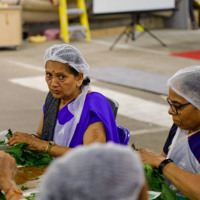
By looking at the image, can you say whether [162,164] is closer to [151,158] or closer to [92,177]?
[151,158]

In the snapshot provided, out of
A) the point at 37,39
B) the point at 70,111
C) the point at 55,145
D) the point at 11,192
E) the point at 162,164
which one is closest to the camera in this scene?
the point at 11,192

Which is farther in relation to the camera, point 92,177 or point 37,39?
point 37,39

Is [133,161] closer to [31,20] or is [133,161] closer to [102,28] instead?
[31,20]

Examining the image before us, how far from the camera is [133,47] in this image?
45.7 ft

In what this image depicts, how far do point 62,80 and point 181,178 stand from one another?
1.15m

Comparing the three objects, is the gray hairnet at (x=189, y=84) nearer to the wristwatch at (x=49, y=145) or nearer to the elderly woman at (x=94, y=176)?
the wristwatch at (x=49, y=145)

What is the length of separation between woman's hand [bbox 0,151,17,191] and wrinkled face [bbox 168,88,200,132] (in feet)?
3.38

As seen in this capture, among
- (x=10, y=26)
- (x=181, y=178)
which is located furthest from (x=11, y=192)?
(x=10, y=26)

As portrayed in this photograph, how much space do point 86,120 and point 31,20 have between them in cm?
1181

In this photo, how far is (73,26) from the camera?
14992mm

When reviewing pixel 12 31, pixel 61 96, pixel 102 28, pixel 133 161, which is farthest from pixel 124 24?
pixel 133 161

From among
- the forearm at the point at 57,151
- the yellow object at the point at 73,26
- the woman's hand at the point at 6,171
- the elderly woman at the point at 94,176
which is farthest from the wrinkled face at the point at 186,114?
the yellow object at the point at 73,26

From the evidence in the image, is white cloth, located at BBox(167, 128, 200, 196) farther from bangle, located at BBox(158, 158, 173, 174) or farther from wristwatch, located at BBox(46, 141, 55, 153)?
wristwatch, located at BBox(46, 141, 55, 153)

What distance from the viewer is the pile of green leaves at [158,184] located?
2654 millimetres
